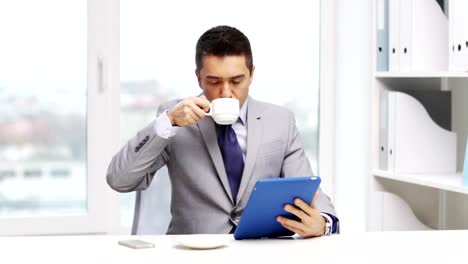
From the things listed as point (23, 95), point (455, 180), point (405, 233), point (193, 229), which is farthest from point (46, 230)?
point (405, 233)

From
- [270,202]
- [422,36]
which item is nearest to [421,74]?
[422,36]

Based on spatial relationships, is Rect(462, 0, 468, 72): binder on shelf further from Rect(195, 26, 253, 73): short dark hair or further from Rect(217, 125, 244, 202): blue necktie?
Rect(217, 125, 244, 202): blue necktie

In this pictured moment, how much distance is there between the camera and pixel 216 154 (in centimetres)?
234

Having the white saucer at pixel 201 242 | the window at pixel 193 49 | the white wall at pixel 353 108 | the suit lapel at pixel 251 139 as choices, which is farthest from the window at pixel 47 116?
the white saucer at pixel 201 242

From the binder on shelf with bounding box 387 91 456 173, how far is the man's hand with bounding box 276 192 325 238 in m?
1.18

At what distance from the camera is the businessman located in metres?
2.31

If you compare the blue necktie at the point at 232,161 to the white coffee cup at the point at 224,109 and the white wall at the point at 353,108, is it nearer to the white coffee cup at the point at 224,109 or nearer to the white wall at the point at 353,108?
the white coffee cup at the point at 224,109

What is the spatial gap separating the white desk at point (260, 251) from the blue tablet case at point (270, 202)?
0.03 metres

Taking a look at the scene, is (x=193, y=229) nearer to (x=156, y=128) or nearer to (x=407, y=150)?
(x=156, y=128)

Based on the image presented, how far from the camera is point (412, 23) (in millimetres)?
2979

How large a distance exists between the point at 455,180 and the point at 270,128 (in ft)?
2.62

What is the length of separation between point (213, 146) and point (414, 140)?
1033 millimetres

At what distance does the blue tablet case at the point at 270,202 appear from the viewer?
5.96 feet

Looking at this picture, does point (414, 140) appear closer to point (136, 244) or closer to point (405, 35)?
point (405, 35)
